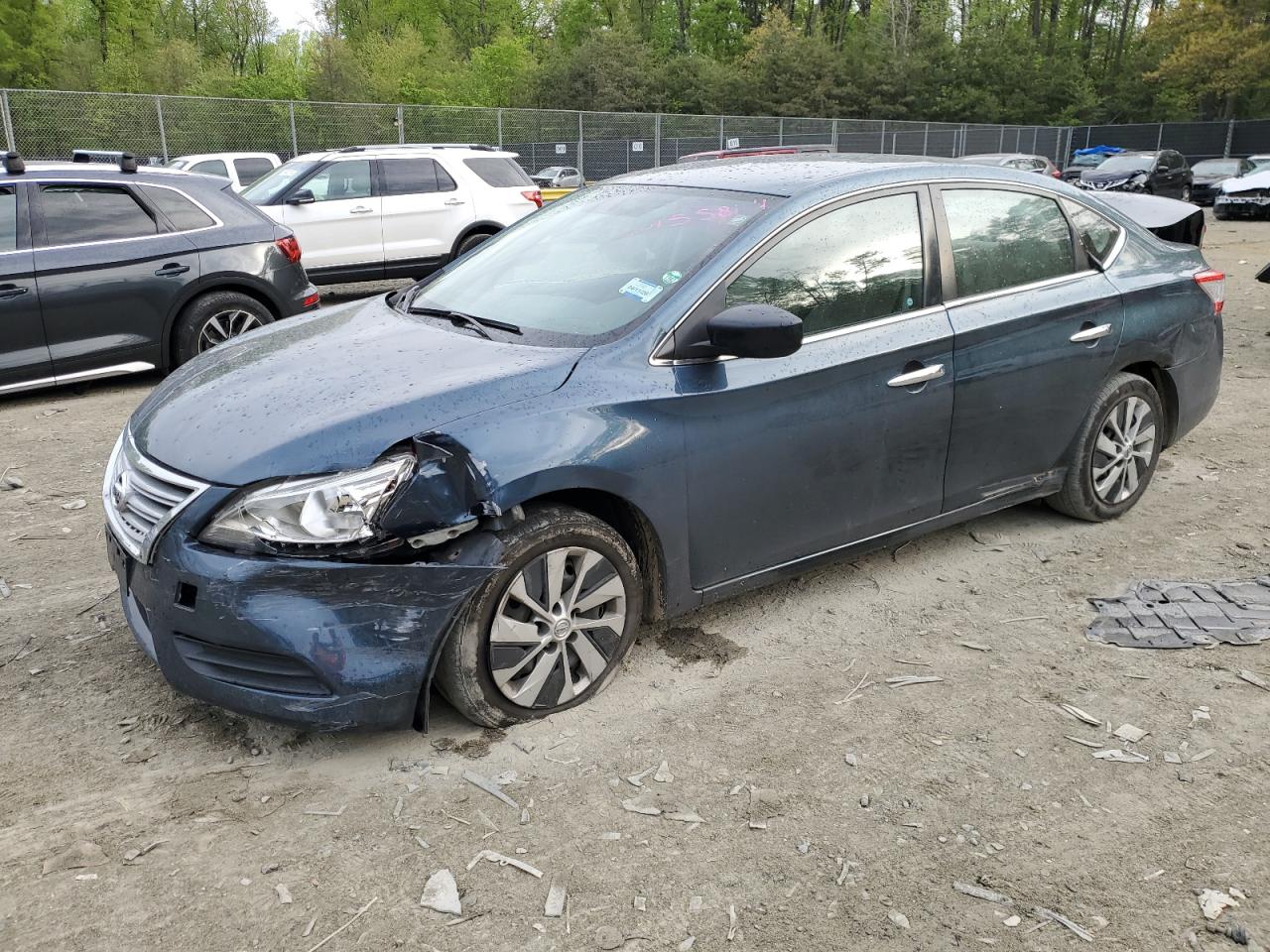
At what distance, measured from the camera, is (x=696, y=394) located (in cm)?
348

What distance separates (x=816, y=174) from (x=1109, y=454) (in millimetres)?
1978

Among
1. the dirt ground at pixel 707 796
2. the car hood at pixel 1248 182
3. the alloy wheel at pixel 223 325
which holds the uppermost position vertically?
the car hood at pixel 1248 182

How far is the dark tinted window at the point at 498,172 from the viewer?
41.9 ft

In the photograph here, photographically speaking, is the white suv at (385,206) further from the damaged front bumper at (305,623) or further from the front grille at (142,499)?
the damaged front bumper at (305,623)

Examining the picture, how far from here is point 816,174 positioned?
4145 millimetres

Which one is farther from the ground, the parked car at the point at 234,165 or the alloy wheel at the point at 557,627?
the parked car at the point at 234,165

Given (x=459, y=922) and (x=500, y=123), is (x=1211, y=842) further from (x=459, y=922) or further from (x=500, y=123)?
(x=500, y=123)

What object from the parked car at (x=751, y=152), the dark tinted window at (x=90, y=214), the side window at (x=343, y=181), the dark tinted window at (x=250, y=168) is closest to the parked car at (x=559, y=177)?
the parked car at (x=751, y=152)

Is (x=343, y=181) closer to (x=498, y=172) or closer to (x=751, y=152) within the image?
(x=498, y=172)

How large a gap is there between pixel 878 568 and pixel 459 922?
104 inches

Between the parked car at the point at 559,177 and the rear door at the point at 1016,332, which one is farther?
the parked car at the point at 559,177

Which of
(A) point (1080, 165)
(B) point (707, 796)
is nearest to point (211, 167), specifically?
(B) point (707, 796)

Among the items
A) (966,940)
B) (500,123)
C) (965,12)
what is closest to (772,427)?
(966,940)

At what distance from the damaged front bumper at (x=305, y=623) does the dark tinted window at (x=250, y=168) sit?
16.6 m
